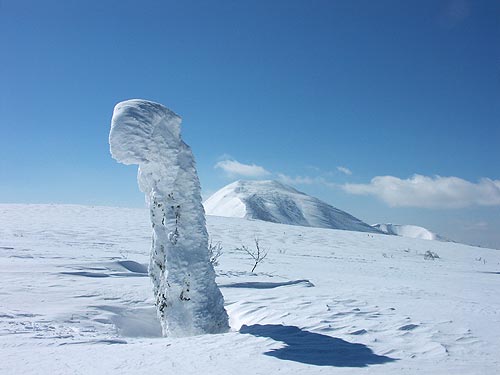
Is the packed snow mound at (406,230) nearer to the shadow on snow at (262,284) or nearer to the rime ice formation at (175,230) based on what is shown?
the shadow on snow at (262,284)

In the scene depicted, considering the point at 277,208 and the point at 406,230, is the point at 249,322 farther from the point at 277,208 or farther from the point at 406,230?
the point at 406,230

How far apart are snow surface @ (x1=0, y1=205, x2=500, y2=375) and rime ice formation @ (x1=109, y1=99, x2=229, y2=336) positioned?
678mm

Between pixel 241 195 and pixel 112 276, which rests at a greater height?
pixel 241 195

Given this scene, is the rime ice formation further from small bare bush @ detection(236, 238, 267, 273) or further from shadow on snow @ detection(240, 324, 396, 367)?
small bare bush @ detection(236, 238, 267, 273)

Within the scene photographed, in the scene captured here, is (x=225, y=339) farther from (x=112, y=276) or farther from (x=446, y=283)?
(x=446, y=283)

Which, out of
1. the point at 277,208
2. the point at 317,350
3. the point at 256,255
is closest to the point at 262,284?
the point at 317,350

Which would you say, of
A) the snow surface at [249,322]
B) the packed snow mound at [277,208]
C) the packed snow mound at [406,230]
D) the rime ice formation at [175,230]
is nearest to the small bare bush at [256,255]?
the snow surface at [249,322]

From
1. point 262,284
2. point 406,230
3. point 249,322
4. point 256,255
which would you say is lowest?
point 249,322

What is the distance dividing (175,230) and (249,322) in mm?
2178

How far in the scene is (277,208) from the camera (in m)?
76.3

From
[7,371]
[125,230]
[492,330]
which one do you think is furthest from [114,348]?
[125,230]

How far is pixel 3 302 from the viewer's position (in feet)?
26.5

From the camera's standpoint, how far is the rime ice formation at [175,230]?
7.21 m

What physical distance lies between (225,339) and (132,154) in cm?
317
